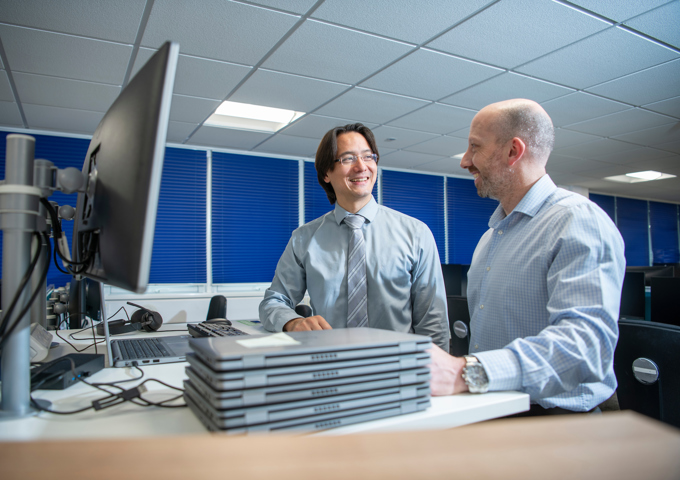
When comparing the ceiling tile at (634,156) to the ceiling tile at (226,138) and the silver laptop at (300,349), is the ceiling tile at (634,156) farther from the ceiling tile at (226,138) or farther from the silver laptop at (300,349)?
the silver laptop at (300,349)

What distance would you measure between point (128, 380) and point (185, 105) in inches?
130

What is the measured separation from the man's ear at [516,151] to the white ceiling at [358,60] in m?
1.46

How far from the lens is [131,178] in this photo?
68 centimetres

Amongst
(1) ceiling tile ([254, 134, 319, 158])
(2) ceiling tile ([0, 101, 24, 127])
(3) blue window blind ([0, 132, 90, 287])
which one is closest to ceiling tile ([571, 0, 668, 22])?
(1) ceiling tile ([254, 134, 319, 158])

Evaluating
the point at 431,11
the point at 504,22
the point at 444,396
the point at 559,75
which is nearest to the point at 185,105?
the point at 431,11

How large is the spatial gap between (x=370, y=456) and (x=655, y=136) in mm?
6075

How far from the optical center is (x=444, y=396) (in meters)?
0.84

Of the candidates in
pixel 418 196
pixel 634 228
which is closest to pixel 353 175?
pixel 418 196

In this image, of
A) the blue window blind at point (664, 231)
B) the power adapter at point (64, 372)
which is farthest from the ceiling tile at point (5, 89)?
the blue window blind at point (664, 231)

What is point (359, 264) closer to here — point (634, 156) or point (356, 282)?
point (356, 282)

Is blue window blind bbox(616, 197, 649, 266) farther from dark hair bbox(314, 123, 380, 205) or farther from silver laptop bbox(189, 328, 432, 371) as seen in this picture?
silver laptop bbox(189, 328, 432, 371)

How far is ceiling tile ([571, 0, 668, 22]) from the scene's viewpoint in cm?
242

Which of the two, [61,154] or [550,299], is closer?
[550,299]

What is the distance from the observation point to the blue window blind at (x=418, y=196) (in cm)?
641
